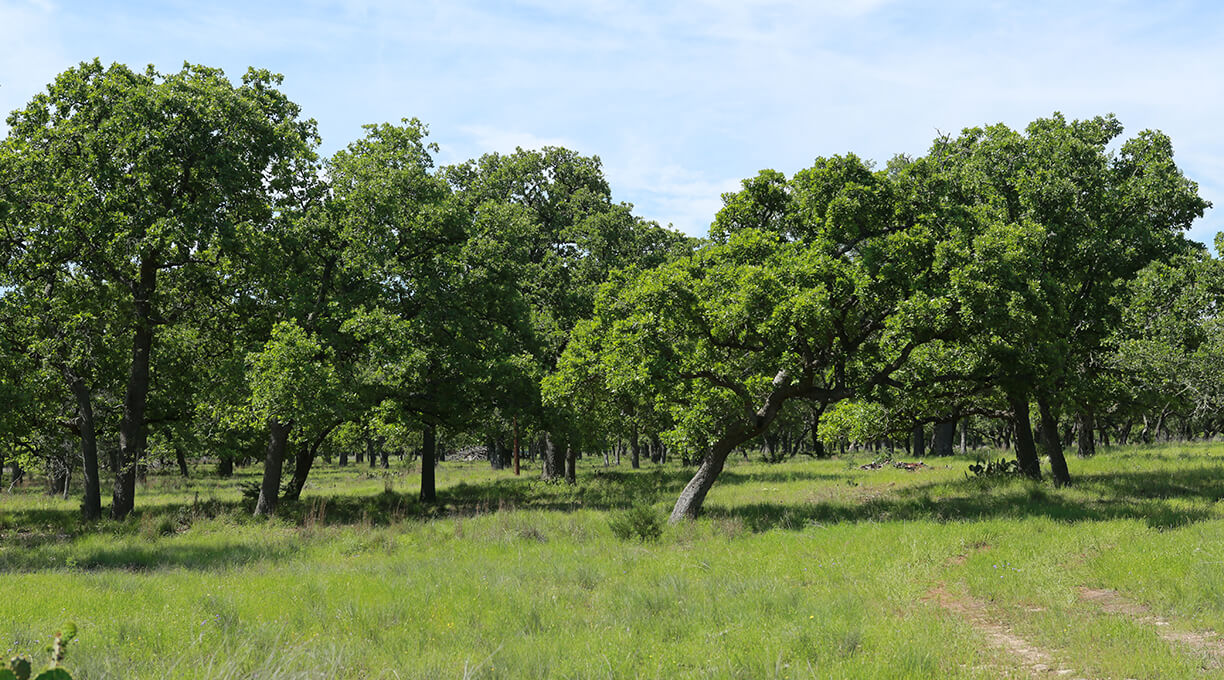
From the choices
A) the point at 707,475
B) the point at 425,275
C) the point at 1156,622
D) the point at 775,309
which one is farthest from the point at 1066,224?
the point at 425,275

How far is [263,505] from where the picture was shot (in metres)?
23.0

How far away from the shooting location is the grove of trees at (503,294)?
17625 millimetres

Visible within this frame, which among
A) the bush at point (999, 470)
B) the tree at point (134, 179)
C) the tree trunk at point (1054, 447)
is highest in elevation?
the tree at point (134, 179)

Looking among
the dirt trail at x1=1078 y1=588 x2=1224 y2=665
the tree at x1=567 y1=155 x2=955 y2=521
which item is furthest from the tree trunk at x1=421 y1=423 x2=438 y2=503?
the dirt trail at x1=1078 y1=588 x2=1224 y2=665

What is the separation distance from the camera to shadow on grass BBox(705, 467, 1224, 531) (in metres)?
16.5

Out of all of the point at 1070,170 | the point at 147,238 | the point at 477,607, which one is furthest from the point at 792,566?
the point at 147,238

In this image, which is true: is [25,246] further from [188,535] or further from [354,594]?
[354,594]

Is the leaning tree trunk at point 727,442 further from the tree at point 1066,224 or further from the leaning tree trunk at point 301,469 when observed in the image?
the leaning tree trunk at point 301,469

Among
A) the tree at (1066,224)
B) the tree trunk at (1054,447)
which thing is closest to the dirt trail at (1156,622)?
the tree at (1066,224)

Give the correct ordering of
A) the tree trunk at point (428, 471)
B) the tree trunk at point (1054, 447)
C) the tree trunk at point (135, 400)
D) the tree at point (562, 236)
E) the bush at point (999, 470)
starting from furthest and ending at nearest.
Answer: the tree at point (562, 236) < the tree trunk at point (428, 471) < the bush at point (999, 470) < the tree trunk at point (1054, 447) < the tree trunk at point (135, 400)

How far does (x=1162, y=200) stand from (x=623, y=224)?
20.0 m

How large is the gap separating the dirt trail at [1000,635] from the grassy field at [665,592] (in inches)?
1.7

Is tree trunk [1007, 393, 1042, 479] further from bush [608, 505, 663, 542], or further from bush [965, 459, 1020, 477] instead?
bush [608, 505, 663, 542]

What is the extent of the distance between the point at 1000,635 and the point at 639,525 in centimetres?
901
